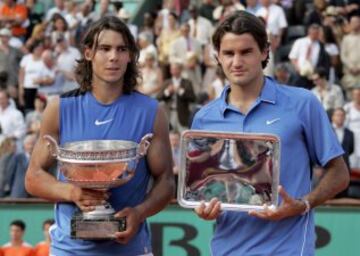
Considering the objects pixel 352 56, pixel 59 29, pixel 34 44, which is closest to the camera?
pixel 352 56

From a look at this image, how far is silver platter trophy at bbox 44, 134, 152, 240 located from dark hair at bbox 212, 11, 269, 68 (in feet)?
2.08

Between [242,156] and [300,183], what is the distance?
1.11ft

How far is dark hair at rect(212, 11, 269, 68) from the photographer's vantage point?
5555 mm

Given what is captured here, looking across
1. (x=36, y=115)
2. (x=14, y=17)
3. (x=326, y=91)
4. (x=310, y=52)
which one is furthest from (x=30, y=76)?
(x=326, y=91)

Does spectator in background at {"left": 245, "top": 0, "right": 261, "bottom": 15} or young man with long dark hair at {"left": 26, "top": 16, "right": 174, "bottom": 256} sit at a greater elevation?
young man with long dark hair at {"left": 26, "top": 16, "right": 174, "bottom": 256}

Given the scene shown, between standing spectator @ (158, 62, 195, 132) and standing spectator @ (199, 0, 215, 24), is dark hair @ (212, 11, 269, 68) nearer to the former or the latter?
standing spectator @ (158, 62, 195, 132)

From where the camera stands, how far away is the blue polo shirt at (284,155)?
5.58 m

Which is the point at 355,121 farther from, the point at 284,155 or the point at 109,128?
the point at 284,155

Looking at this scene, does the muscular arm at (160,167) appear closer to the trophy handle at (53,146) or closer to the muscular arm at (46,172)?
the muscular arm at (46,172)

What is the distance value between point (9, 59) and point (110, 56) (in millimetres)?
13183

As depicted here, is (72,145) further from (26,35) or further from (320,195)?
(26,35)

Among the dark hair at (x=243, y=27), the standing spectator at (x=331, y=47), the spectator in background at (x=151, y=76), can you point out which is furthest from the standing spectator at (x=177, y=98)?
the dark hair at (x=243, y=27)

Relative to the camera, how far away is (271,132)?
219 inches

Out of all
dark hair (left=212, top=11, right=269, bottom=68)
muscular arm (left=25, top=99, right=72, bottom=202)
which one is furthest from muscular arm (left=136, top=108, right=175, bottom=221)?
dark hair (left=212, top=11, right=269, bottom=68)
